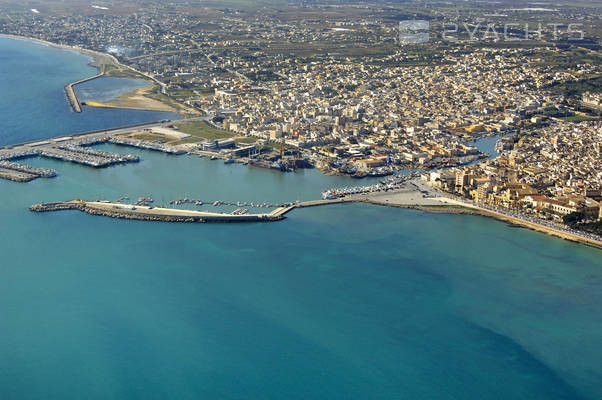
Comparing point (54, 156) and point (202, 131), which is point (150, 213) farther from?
point (202, 131)

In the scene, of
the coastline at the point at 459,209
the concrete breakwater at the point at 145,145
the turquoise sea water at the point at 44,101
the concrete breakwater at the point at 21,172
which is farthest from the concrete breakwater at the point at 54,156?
the coastline at the point at 459,209

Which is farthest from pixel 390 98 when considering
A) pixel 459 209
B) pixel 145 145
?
pixel 459 209

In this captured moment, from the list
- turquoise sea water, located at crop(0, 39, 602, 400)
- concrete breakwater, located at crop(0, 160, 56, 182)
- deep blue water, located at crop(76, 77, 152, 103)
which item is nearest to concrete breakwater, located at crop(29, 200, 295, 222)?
turquoise sea water, located at crop(0, 39, 602, 400)

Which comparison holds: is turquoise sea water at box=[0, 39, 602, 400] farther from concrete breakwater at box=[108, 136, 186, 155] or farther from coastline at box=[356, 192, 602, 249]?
concrete breakwater at box=[108, 136, 186, 155]

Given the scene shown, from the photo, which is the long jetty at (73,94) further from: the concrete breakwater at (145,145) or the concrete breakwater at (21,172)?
the concrete breakwater at (21,172)

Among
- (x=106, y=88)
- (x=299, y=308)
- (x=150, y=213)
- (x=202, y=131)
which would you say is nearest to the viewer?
(x=299, y=308)
